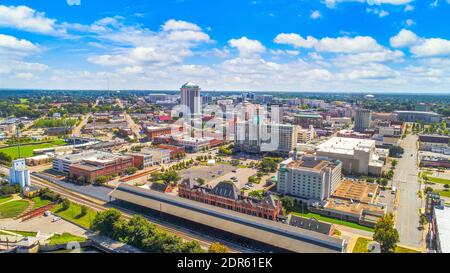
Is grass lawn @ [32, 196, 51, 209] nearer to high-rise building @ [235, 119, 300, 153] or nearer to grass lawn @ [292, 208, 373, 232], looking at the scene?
grass lawn @ [292, 208, 373, 232]

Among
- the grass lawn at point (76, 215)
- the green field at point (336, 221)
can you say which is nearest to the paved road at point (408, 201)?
the green field at point (336, 221)

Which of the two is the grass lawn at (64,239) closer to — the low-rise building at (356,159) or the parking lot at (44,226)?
the parking lot at (44,226)

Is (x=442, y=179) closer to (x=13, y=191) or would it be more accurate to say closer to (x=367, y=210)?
(x=367, y=210)

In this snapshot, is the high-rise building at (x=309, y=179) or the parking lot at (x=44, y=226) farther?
the high-rise building at (x=309, y=179)

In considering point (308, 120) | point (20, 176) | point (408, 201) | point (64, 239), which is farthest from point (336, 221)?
point (308, 120)

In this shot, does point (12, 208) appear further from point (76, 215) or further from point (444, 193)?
point (444, 193)

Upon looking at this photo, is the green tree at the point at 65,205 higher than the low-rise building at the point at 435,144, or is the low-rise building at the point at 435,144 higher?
the low-rise building at the point at 435,144
